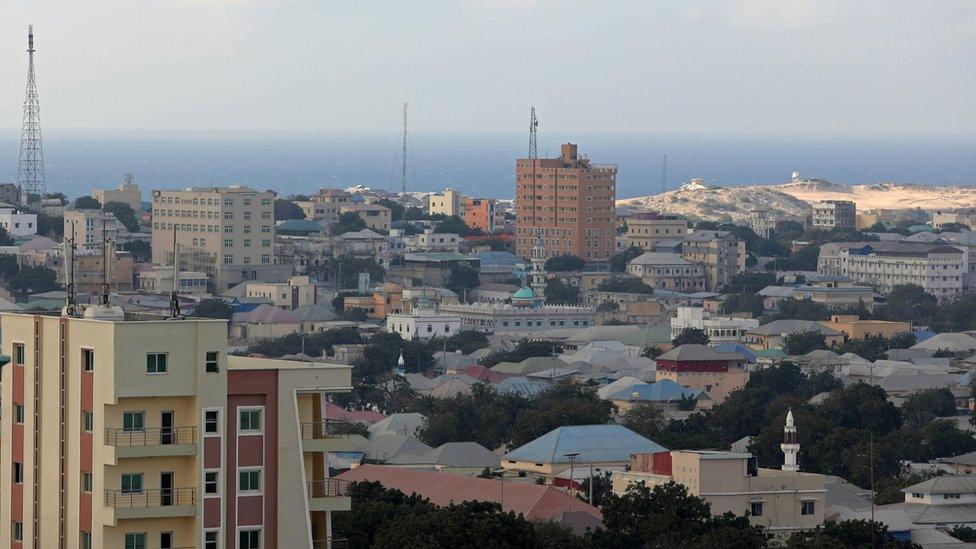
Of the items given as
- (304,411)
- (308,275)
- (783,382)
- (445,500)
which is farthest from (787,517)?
(308,275)

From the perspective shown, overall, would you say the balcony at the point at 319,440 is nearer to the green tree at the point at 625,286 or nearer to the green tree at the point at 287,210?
the green tree at the point at 625,286

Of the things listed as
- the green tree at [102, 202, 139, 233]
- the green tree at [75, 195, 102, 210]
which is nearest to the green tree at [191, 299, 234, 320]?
the green tree at [75, 195, 102, 210]

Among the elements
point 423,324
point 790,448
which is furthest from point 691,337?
point 790,448

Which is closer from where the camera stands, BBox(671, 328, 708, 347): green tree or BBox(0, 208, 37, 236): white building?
BBox(671, 328, 708, 347): green tree

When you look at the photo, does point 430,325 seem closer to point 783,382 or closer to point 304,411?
point 783,382

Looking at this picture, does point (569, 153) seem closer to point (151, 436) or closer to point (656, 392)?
point (656, 392)

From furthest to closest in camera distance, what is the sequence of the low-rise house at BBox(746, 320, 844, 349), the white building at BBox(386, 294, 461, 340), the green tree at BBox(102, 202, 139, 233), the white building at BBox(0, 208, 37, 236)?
the green tree at BBox(102, 202, 139, 233) < the white building at BBox(0, 208, 37, 236) < the white building at BBox(386, 294, 461, 340) < the low-rise house at BBox(746, 320, 844, 349)

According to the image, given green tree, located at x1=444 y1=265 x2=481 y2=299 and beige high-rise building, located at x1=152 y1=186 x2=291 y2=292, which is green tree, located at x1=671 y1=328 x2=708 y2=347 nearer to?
green tree, located at x1=444 y1=265 x2=481 y2=299
